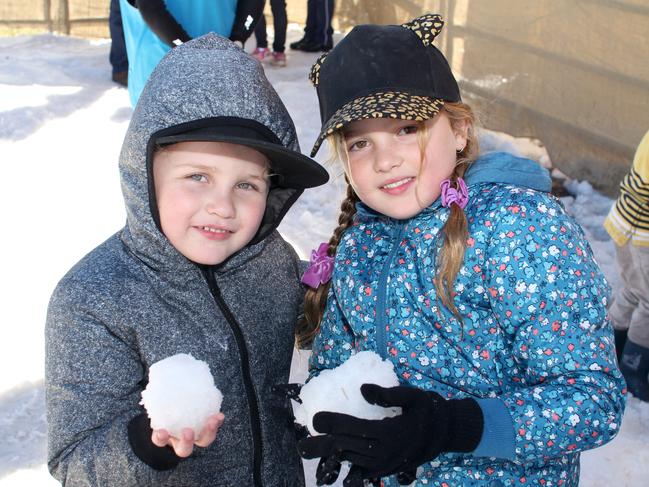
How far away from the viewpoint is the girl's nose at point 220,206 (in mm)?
1805

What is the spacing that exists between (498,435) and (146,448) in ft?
2.37

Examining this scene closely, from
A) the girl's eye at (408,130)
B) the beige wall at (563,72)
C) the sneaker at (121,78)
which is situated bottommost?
the sneaker at (121,78)

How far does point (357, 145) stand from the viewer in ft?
6.23

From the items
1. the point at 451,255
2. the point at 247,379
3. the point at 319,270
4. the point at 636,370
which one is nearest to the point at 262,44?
the point at 636,370

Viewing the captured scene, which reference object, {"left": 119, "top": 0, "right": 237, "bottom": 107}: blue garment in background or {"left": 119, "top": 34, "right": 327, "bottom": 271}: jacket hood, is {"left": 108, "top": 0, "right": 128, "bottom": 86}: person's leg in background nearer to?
{"left": 119, "top": 0, "right": 237, "bottom": 107}: blue garment in background

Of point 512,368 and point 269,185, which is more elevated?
point 269,185

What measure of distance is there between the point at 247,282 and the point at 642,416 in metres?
2.28

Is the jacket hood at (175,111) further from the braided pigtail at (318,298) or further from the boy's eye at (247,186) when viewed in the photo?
the braided pigtail at (318,298)

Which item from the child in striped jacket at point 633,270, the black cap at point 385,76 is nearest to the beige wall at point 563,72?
the child in striped jacket at point 633,270

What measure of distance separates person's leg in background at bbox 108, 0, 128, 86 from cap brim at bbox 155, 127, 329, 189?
620cm

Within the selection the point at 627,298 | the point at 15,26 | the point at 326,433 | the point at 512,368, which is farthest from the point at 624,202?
the point at 15,26

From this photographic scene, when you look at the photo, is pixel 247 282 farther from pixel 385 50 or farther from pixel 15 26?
pixel 15 26

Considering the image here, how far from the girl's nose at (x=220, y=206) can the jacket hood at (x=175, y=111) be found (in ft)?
0.43

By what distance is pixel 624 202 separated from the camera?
3.49 metres
